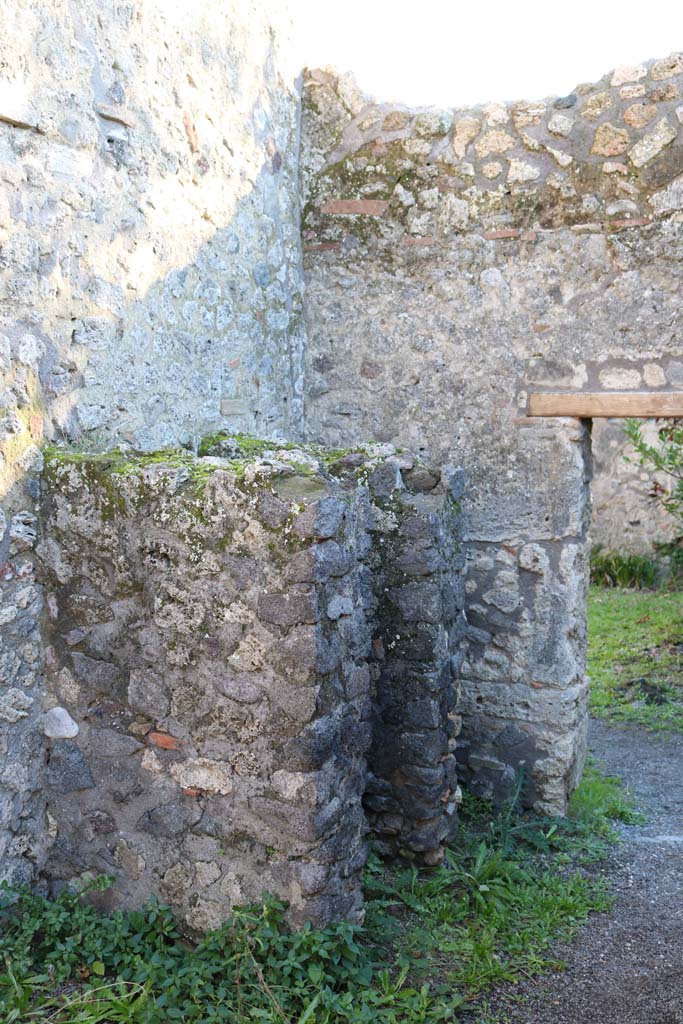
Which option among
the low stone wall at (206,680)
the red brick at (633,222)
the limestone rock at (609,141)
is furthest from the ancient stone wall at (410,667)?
the limestone rock at (609,141)

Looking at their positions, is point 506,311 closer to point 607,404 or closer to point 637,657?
point 607,404

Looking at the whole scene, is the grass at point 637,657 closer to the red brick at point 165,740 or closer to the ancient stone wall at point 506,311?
the ancient stone wall at point 506,311

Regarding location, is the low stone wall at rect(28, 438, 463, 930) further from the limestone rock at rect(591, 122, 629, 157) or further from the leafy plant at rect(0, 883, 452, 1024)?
the limestone rock at rect(591, 122, 629, 157)

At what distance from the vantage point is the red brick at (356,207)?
14.9 ft

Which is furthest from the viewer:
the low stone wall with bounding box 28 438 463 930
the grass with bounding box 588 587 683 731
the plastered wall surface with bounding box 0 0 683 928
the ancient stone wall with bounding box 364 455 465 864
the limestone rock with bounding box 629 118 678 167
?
the grass with bounding box 588 587 683 731

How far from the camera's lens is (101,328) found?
3.28m

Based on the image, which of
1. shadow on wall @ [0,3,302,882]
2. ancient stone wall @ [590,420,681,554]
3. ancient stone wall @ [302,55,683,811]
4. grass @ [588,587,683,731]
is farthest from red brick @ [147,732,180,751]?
ancient stone wall @ [590,420,681,554]

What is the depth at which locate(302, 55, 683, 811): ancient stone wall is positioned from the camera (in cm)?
416

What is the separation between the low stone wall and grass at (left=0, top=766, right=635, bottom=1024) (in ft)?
0.30

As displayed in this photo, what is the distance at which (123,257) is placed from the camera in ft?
11.1

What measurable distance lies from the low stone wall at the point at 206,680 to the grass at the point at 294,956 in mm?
91

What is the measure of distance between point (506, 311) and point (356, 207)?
3.13 ft

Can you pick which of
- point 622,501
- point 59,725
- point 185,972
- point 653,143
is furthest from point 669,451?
point 185,972

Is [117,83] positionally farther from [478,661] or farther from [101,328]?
[478,661]
